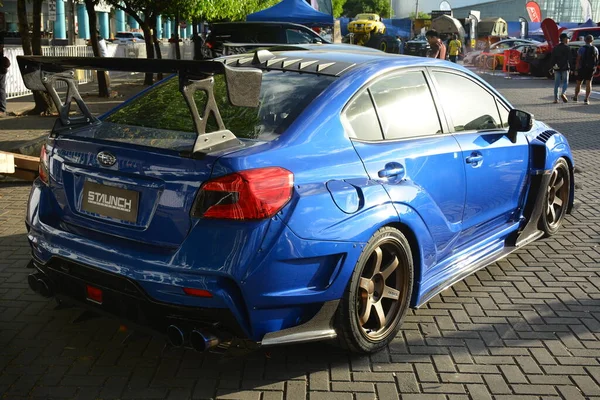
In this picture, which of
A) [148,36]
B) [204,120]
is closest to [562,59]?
[148,36]

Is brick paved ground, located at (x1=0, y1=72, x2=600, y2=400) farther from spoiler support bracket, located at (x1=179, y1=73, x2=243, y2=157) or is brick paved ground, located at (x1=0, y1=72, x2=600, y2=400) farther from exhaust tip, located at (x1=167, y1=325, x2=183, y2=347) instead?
spoiler support bracket, located at (x1=179, y1=73, x2=243, y2=157)

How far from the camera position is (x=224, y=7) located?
23766 millimetres

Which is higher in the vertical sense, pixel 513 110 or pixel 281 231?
pixel 513 110

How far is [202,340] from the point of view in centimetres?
338

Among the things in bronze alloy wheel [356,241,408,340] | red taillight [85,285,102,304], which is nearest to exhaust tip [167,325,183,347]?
red taillight [85,285,102,304]

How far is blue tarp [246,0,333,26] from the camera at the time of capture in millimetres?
23625

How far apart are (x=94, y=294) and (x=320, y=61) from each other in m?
1.97

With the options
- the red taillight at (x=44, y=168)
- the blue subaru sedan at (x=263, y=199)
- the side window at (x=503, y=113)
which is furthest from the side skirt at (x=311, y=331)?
the side window at (x=503, y=113)

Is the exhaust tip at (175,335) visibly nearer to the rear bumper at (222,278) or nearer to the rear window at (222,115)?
the rear bumper at (222,278)

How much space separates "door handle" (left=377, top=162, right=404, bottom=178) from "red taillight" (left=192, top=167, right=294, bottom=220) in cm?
82

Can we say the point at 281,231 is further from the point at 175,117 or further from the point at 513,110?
the point at 513,110

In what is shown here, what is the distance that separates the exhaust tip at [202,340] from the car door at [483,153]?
2088mm

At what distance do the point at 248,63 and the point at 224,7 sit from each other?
19.9 metres

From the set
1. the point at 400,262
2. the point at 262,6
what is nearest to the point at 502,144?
the point at 400,262
